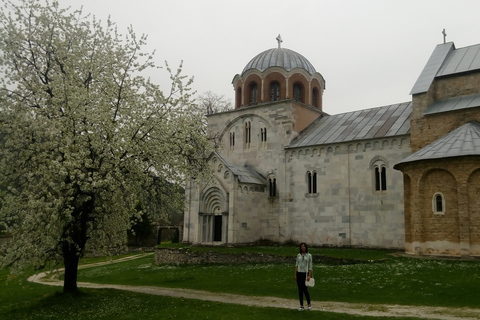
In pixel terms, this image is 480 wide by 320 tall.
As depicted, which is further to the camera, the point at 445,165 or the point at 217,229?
the point at 217,229

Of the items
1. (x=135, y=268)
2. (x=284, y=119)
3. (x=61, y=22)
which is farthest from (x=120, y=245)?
(x=284, y=119)

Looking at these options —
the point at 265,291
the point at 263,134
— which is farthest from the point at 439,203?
the point at 263,134

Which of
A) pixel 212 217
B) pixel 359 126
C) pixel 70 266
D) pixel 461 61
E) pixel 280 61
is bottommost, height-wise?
pixel 70 266

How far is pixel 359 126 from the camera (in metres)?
26.7

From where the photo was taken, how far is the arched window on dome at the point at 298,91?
30297 millimetres

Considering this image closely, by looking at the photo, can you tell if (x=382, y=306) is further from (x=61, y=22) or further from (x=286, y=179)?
(x=286, y=179)

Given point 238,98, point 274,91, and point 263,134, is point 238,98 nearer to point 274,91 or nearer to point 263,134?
point 274,91

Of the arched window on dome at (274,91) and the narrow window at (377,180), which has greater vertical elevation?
the arched window on dome at (274,91)

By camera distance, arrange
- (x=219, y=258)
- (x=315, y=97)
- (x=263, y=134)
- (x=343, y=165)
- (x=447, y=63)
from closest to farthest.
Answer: (x=219, y=258) → (x=447, y=63) → (x=343, y=165) → (x=263, y=134) → (x=315, y=97)

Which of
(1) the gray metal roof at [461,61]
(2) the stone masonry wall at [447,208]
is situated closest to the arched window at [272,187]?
(2) the stone masonry wall at [447,208]

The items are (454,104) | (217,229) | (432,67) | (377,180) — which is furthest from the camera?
(217,229)

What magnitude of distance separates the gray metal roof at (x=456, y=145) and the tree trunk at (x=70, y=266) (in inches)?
557

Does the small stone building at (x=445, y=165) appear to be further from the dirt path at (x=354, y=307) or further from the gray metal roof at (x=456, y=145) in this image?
the dirt path at (x=354, y=307)

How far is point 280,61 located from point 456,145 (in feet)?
48.9
